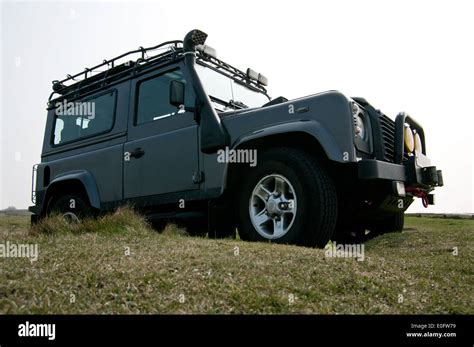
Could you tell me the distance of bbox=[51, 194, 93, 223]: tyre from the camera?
6.44 metres

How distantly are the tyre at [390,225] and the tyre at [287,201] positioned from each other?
193cm

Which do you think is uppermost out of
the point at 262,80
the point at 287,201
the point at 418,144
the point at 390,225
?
the point at 262,80

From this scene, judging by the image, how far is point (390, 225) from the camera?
5.81 metres

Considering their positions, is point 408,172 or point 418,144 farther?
point 418,144

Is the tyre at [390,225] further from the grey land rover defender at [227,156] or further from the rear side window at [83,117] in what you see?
the rear side window at [83,117]

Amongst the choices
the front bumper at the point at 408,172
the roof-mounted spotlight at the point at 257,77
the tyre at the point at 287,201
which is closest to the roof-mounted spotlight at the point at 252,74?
the roof-mounted spotlight at the point at 257,77

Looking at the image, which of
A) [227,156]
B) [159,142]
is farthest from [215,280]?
[159,142]

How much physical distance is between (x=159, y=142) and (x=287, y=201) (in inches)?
78.4

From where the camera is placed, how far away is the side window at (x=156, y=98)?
559 centimetres

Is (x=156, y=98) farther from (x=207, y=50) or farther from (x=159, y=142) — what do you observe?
(x=207, y=50)
